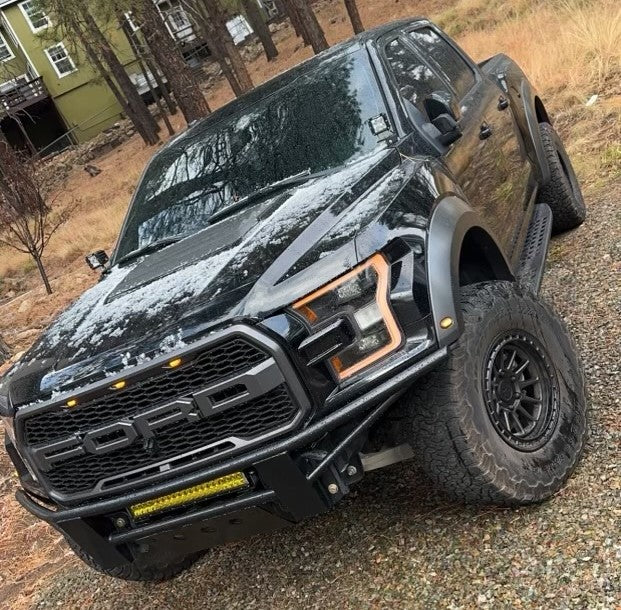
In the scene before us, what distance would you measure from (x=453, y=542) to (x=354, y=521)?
587 millimetres

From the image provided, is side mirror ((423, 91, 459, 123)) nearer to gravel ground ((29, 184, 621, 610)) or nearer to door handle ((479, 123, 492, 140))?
door handle ((479, 123, 492, 140))

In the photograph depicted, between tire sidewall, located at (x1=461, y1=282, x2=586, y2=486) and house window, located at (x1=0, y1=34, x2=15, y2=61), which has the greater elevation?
house window, located at (x1=0, y1=34, x2=15, y2=61)

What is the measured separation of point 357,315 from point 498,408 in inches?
29.1

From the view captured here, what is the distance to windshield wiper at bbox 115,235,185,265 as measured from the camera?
3709 mm

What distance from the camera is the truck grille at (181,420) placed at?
2.43m

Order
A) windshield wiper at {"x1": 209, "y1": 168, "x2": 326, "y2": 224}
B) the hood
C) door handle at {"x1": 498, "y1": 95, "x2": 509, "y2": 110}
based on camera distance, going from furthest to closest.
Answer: door handle at {"x1": 498, "y1": 95, "x2": 509, "y2": 110} → windshield wiper at {"x1": 209, "y1": 168, "x2": 326, "y2": 224} → the hood

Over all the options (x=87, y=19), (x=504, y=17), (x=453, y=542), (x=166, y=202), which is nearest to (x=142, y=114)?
(x=87, y=19)

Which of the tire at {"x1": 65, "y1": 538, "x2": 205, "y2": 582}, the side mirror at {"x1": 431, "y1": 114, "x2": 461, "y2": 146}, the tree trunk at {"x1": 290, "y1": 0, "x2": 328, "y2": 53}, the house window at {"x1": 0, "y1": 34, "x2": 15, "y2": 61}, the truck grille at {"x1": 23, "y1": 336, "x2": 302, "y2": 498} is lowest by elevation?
the tire at {"x1": 65, "y1": 538, "x2": 205, "y2": 582}

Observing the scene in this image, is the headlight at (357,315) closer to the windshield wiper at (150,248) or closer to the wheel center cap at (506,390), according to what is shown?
the wheel center cap at (506,390)

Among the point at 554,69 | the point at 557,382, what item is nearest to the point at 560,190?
the point at 557,382

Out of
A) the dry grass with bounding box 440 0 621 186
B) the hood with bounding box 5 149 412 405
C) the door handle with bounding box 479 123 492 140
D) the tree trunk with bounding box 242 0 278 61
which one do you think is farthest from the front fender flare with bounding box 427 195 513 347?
the tree trunk with bounding box 242 0 278 61

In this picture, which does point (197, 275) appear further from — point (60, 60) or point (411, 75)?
point (60, 60)

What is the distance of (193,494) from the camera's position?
2621 millimetres

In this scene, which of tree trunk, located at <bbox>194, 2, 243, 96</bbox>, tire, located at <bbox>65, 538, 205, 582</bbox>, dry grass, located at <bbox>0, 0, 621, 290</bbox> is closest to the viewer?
tire, located at <bbox>65, 538, 205, 582</bbox>
